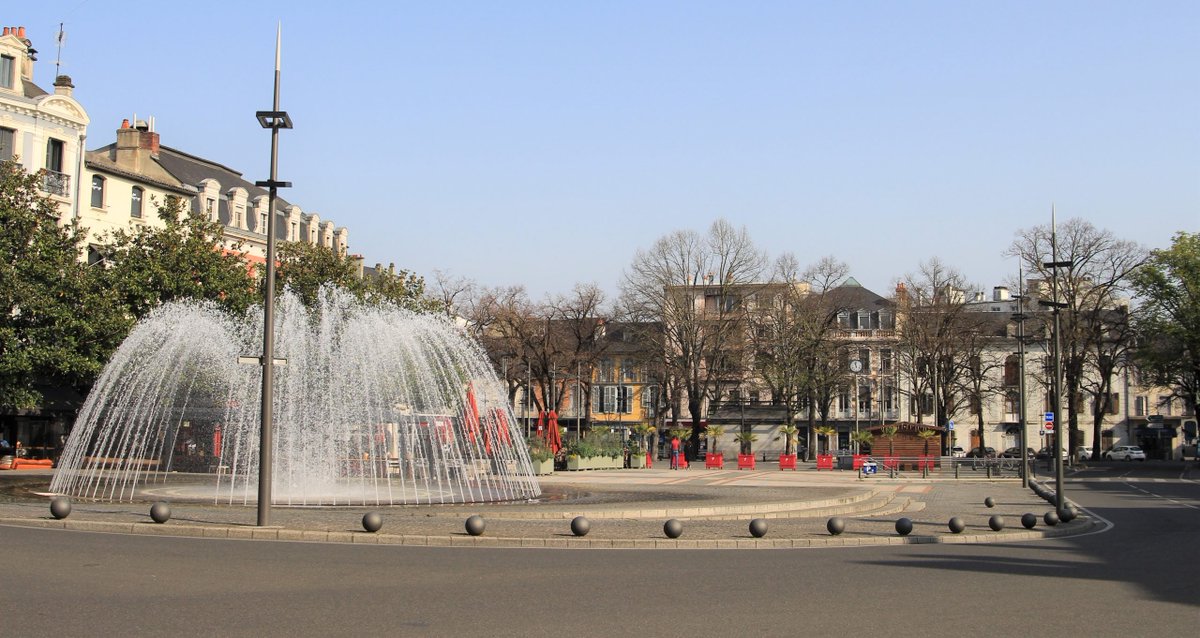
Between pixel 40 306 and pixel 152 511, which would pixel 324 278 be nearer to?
pixel 40 306

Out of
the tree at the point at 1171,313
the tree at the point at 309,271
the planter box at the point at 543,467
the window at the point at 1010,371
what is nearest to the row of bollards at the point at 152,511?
the planter box at the point at 543,467

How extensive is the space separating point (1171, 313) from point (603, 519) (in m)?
52.9

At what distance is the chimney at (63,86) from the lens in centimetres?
5559

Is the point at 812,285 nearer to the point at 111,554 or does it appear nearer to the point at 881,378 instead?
the point at 881,378

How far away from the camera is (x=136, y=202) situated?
6031 cm

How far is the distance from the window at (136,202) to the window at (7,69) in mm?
9019

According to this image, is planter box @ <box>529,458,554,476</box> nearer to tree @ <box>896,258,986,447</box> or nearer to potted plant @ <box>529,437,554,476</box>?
potted plant @ <box>529,437,554,476</box>

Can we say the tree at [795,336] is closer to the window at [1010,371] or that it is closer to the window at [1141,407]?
the window at [1010,371]

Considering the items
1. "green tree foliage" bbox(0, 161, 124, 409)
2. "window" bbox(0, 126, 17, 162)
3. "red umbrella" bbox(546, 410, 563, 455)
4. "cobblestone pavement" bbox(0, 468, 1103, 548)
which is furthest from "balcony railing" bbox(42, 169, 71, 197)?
"red umbrella" bbox(546, 410, 563, 455)

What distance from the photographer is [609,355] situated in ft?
305

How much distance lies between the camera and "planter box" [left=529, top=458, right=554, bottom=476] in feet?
148

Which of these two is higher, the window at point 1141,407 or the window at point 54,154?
the window at point 54,154

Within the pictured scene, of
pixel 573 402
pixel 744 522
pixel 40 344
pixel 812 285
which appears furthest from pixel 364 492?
pixel 573 402

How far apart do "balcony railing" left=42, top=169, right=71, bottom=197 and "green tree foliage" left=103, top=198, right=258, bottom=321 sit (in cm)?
529
